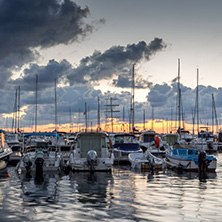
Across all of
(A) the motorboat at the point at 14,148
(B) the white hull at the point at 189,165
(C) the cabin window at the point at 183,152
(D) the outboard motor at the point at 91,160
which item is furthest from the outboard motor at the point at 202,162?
(A) the motorboat at the point at 14,148

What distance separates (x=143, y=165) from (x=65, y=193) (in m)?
14.2

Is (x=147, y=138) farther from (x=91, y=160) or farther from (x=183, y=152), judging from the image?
(x=91, y=160)

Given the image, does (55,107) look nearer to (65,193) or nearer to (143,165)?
(143,165)

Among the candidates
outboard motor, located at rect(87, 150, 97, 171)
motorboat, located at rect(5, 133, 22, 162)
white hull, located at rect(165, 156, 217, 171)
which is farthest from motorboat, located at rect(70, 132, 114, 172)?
motorboat, located at rect(5, 133, 22, 162)

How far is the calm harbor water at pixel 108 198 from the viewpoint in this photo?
13516mm

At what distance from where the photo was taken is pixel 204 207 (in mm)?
15242

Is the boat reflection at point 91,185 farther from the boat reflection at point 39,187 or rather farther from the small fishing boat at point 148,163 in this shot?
the small fishing boat at point 148,163

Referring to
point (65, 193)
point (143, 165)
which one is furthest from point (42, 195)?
point (143, 165)

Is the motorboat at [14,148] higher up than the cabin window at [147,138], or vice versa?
the cabin window at [147,138]

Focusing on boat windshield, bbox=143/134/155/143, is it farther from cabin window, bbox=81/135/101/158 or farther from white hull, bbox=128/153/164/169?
cabin window, bbox=81/135/101/158

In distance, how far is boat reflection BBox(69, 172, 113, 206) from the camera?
56.5ft

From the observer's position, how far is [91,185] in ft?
72.7

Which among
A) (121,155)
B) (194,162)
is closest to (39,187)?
(194,162)

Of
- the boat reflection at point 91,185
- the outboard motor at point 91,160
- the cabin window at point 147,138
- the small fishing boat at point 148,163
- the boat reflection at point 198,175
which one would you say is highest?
the cabin window at point 147,138
